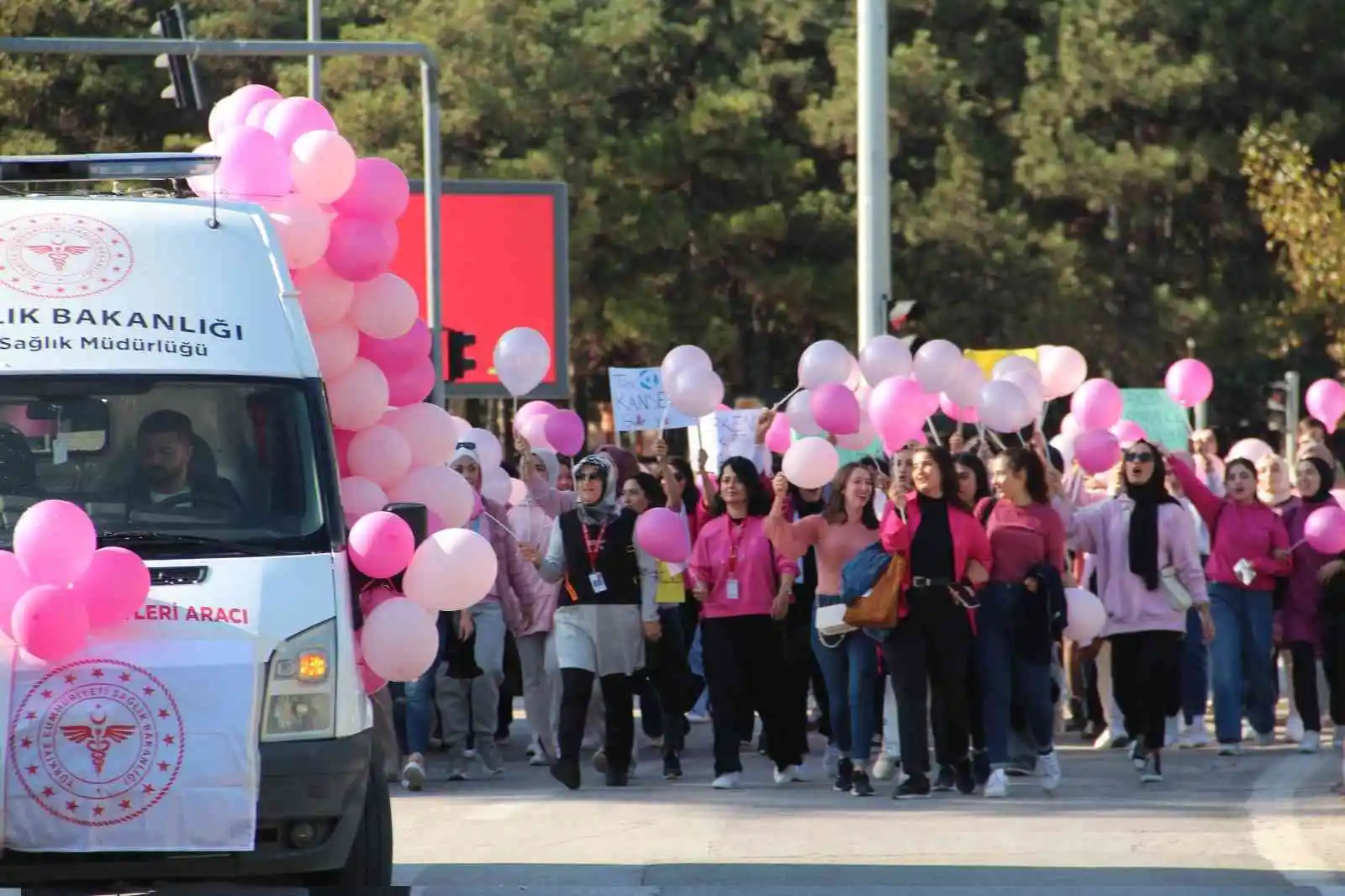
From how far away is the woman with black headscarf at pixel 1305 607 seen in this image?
15.0 metres

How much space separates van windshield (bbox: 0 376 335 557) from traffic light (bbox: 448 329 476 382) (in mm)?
13092

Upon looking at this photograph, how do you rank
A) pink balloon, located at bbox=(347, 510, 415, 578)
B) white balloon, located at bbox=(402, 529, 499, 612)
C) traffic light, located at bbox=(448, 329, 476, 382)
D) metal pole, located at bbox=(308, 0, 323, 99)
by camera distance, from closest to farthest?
1. pink balloon, located at bbox=(347, 510, 415, 578)
2. white balloon, located at bbox=(402, 529, 499, 612)
3. traffic light, located at bbox=(448, 329, 476, 382)
4. metal pole, located at bbox=(308, 0, 323, 99)

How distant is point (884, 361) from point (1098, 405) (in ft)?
6.44

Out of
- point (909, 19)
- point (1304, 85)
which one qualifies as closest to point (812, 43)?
point (909, 19)

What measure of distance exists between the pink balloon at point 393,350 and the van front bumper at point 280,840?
2947 millimetres

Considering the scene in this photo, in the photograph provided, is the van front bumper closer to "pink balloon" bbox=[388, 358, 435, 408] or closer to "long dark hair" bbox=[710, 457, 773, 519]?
"pink balloon" bbox=[388, 358, 435, 408]

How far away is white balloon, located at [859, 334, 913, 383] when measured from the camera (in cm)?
1568

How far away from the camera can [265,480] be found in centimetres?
853

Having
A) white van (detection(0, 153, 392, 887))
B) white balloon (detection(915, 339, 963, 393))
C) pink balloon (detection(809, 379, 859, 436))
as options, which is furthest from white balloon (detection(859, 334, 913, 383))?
white van (detection(0, 153, 392, 887))

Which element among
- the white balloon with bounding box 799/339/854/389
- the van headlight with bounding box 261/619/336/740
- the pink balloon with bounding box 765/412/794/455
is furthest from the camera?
the pink balloon with bounding box 765/412/794/455

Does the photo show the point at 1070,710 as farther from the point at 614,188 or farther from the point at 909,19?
the point at 909,19

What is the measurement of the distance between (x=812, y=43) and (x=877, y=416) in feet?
94.3

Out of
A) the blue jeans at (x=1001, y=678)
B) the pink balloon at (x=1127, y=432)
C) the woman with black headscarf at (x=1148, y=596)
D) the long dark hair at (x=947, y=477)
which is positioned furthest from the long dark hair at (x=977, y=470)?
the pink balloon at (x=1127, y=432)

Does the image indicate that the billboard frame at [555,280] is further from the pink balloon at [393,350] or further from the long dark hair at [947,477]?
the pink balloon at [393,350]
